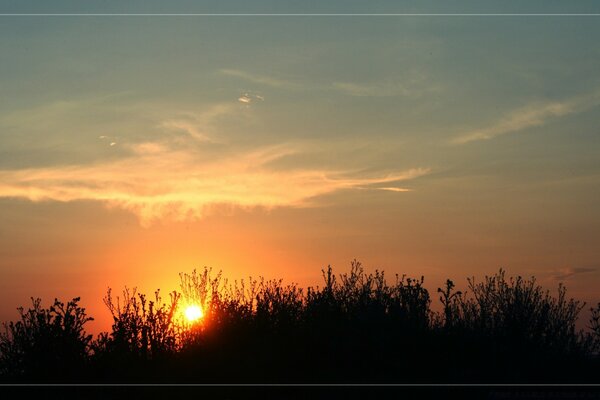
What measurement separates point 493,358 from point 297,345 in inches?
251

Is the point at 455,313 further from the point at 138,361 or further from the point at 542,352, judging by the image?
the point at 138,361

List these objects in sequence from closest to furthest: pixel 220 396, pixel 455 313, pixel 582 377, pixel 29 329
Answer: pixel 220 396 < pixel 582 377 < pixel 29 329 < pixel 455 313

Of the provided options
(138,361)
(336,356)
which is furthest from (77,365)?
(336,356)

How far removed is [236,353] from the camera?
2439cm

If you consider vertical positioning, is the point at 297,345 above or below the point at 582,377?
above

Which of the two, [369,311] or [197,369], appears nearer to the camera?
[197,369]

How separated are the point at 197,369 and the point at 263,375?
2.24 meters

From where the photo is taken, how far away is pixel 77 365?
24781 millimetres

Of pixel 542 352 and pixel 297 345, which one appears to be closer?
pixel 297 345

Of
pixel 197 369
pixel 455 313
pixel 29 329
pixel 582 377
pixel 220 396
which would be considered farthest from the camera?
pixel 455 313

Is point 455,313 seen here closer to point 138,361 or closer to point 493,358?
point 493,358

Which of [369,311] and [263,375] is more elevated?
[369,311]

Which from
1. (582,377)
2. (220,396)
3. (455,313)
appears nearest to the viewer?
(220,396)

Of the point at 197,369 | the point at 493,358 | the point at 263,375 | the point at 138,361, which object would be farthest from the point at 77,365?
the point at 493,358
